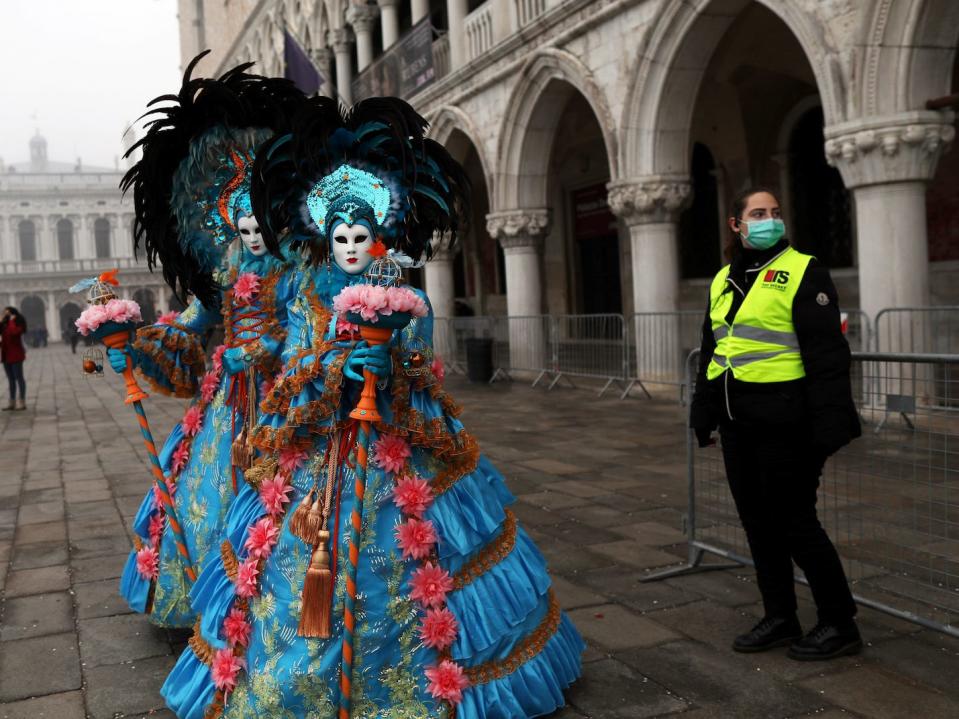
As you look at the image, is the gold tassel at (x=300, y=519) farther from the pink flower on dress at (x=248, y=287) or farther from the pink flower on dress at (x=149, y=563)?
the pink flower on dress at (x=149, y=563)

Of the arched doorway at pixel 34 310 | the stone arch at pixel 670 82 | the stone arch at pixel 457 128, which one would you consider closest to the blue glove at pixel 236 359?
the stone arch at pixel 670 82

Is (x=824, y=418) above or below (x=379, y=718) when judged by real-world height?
above

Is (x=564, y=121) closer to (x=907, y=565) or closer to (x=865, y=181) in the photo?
(x=865, y=181)

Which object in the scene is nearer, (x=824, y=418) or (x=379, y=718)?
(x=379, y=718)

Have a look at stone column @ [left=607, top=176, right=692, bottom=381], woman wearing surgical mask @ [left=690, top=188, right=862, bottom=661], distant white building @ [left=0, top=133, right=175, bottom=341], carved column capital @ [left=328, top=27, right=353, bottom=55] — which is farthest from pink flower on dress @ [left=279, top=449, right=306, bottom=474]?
distant white building @ [left=0, top=133, right=175, bottom=341]

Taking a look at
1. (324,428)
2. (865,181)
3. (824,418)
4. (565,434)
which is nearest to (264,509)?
(324,428)

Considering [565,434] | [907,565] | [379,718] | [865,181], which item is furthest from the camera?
[565,434]

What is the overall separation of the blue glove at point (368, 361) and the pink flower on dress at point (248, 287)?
1102 millimetres

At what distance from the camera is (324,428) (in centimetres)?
262

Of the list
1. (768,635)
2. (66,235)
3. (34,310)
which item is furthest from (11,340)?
(66,235)

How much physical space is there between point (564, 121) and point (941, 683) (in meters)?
14.6

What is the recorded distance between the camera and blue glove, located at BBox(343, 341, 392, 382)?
7.88 ft

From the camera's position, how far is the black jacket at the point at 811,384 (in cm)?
292

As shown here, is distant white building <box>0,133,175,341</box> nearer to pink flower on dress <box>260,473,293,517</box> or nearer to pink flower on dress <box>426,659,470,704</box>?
pink flower on dress <box>260,473,293,517</box>
